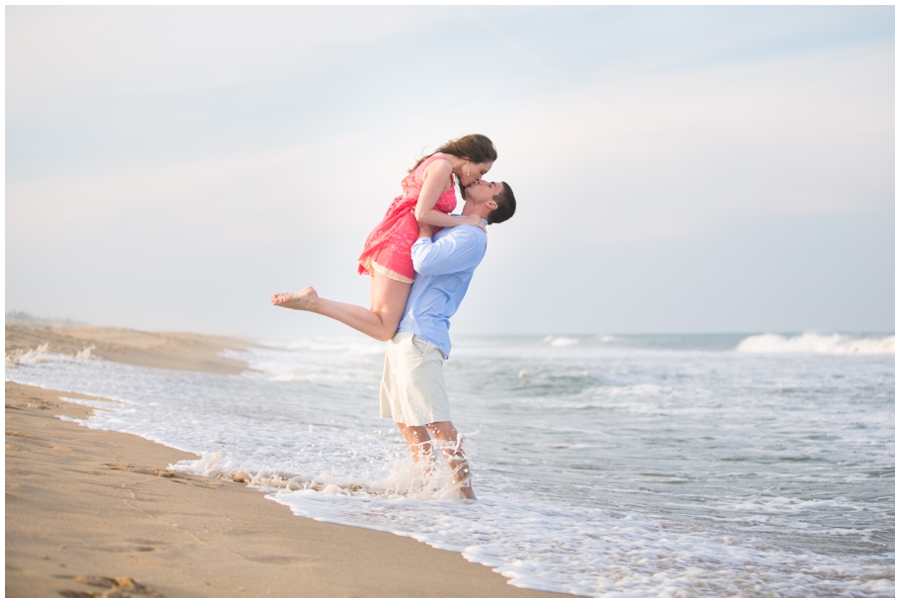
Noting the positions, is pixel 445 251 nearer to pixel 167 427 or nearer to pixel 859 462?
pixel 167 427

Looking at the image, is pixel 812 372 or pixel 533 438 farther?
pixel 812 372

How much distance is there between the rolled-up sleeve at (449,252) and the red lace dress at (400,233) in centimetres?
10

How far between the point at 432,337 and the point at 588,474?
2533 millimetres

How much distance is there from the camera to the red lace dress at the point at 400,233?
3928 millimetres

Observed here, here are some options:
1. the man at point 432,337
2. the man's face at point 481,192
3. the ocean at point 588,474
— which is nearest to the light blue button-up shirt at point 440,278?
the man at point 432,337

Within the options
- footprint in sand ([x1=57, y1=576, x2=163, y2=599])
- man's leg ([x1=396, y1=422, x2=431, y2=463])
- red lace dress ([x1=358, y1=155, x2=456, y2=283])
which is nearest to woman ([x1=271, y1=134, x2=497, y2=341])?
red lace dress ([x1=358, y1=155, x2=456, y2=283])

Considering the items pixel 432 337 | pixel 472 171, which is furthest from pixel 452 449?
pixel 472 171

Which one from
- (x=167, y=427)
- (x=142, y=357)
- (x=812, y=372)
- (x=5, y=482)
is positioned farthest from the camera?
(x=812, y=372)

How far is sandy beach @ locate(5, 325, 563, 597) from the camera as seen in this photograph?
7.05ft

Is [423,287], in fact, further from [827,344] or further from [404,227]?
[827,344]

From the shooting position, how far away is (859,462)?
666 centimetres

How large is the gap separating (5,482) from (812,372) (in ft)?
62.1

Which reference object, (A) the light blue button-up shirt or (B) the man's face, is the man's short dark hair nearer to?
(B) the man's face

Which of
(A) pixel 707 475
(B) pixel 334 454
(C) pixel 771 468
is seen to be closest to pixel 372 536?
(B) pixel 334 454
